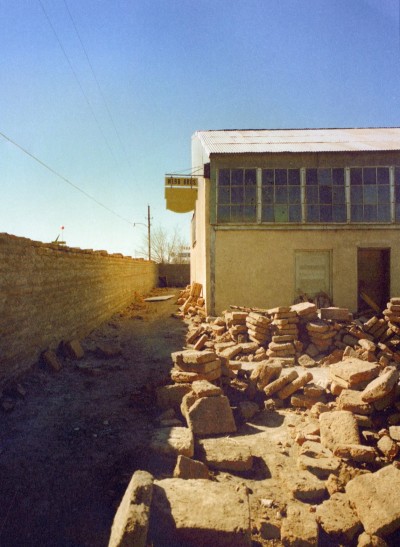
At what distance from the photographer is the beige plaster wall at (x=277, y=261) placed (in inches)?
466

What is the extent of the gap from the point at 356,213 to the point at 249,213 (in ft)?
12.2

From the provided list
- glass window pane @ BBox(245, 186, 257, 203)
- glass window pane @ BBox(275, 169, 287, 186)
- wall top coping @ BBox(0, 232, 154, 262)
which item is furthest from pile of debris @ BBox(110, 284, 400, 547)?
glass window pane @ BBox(275, 169, 287, 186)

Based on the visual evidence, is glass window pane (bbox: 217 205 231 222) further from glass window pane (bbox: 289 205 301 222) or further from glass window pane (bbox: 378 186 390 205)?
glass window pane (bbox: 378 186 390 205)

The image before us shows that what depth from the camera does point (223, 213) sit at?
11.9 meters

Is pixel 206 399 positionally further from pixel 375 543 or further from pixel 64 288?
pixel 64 288

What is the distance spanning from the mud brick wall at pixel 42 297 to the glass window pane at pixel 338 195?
319 inches

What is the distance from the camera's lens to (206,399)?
4.64 metres

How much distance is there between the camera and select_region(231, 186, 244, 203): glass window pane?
11.9 m

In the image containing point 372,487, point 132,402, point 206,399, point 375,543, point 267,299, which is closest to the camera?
point 375,543

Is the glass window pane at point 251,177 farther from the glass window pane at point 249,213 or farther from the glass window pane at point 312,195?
the glass window pane at point 312,195

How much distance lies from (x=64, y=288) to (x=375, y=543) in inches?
269

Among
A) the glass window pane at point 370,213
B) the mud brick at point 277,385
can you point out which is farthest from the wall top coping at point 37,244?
the glass window pane at point 370,213

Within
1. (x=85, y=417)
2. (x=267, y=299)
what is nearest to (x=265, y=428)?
(x=85, y=417)

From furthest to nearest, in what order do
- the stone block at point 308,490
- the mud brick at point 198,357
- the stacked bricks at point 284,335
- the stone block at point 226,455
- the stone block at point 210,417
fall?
the stacked bricks at point 284,335 < the mud brick at point 198,357 < the stone block at point 210,417 < the stone block at point 226,455 < the stone block at point 308,490
